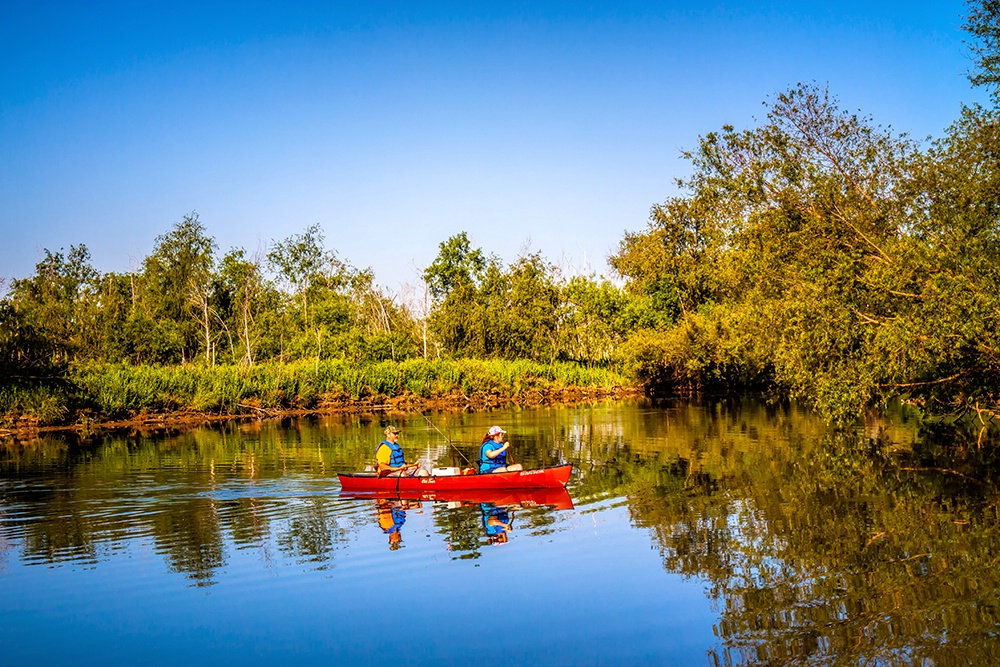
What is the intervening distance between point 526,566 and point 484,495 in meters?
7.31

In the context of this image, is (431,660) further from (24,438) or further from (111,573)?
(24,438)

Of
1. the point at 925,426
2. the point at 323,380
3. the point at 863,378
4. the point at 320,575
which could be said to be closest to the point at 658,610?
the point at 320,575

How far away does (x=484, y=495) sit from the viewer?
22.7 metres

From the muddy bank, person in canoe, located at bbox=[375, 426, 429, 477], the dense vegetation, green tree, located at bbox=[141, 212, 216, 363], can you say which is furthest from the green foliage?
green tree, located at bbox=[141, 212, 216, 363]

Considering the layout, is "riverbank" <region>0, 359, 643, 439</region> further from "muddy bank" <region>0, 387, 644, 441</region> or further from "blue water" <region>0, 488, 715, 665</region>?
"blue water" <region>0, 488, 715, 665</region>

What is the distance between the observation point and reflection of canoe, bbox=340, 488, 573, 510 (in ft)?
72.3

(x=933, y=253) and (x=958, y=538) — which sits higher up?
(x=933, y=253)

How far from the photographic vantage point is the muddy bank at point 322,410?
44.9 meters

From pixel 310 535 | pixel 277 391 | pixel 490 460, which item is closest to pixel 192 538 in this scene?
pixel 310 535

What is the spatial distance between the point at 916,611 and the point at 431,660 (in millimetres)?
5790

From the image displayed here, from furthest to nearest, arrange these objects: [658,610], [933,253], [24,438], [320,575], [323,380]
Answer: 1. [323,380]
2. [24,438]
3. [933,253]
4. [320,575]
5. [658,610]

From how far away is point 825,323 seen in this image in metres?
23.8

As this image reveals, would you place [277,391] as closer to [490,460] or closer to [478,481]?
[490,460]

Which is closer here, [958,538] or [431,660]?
[431,660]
